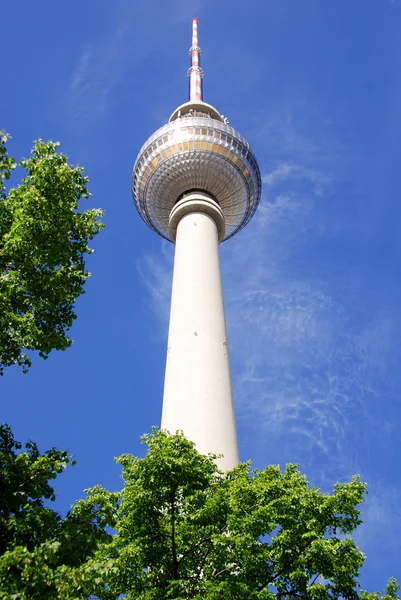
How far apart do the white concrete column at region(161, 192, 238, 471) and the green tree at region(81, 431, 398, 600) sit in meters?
12.8

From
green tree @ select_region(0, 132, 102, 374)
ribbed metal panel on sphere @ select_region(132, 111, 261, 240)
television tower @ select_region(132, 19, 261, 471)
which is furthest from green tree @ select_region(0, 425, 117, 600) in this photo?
ribbed metal panel on sphere @ select_region(132, 111, 261, 240)

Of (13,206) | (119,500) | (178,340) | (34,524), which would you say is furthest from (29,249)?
(178,340)

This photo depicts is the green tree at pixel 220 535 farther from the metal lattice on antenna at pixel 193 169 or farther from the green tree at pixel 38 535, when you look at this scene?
the metal lattice on antenna at pixel 193 169

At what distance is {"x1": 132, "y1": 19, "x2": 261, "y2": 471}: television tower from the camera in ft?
106

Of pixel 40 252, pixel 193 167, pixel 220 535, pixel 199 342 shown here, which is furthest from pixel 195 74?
pixel 220 535

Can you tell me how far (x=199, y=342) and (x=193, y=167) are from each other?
57.0 feet

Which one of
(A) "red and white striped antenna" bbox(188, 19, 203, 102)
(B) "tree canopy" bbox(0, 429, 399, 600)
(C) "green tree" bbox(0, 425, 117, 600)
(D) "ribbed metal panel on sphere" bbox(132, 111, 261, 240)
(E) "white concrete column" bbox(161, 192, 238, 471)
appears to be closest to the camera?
(C) "green tree" bbox(0, 425, 117, 600)

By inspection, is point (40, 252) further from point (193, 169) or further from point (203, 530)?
point (193, 169)

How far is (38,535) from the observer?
505 inches

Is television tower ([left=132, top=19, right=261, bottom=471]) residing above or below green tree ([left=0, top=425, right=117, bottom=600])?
above

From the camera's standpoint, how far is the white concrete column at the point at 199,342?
31141mm

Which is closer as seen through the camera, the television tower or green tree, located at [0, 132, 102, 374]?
green tree, located at [0, 132, 102, 374]

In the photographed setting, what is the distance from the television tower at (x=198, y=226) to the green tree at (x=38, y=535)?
15785 mm

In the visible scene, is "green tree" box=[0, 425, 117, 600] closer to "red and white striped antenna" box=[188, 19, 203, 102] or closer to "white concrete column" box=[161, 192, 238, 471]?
"white concrete column" box=[161, 192, 238, 471]
